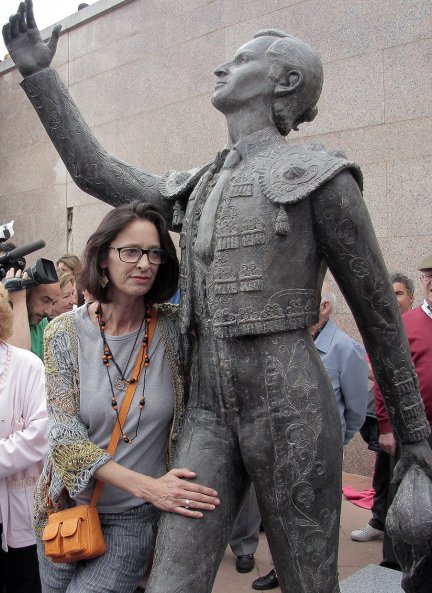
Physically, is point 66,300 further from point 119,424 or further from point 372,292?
point 372,292

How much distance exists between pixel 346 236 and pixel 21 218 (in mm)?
7770

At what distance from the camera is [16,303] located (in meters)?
3.88

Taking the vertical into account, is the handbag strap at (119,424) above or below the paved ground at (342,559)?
above

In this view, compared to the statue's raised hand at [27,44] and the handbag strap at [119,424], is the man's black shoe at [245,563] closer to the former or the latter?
the handbag strap at [119,424]

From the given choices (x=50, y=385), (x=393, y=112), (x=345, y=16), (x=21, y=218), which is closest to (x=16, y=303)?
(x=50, y=385)

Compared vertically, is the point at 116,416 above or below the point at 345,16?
below

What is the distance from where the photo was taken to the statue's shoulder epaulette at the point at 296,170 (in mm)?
1955

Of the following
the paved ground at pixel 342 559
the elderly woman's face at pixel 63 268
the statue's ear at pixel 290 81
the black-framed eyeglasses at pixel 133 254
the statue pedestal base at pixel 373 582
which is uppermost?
the statue's ear at pixel 290 81

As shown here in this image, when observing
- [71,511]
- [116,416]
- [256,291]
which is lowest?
[71,511]

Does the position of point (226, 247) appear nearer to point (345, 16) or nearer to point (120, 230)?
point (120, 230)

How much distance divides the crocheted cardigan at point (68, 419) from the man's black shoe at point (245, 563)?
2.32m

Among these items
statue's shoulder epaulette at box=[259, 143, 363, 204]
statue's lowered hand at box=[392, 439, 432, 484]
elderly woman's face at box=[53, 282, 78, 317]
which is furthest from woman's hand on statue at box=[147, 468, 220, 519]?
elderly woman's face at box=[53, 282, 78, 317]

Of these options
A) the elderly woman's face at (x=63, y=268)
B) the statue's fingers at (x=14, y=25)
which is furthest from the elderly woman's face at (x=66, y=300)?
the statue's fingers at (x=14, y=25)

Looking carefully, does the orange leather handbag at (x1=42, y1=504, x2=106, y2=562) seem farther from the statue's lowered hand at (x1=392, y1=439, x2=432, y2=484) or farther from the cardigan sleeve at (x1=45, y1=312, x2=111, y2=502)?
the statue's lowered hand at (x1=392, y1=439, x2=432, y2=484)
